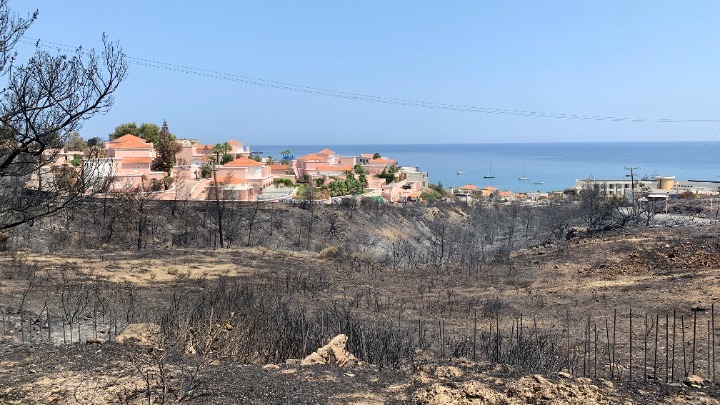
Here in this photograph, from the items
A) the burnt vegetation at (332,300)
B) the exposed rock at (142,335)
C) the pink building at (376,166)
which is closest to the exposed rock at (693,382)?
the burnt vegetation at (332,300)

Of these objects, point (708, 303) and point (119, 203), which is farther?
point (119, 203)

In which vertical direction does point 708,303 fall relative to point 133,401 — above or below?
below

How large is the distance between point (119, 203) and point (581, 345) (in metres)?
26.8

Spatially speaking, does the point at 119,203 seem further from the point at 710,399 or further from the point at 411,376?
the point at 710,399

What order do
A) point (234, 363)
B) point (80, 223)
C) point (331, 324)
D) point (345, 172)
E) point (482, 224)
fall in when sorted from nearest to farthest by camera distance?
point (234, 363) < point (331, 324) < point (80, 223) < point (482, 224) < point (345, 172)

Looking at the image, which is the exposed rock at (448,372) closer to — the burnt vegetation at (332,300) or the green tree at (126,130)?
the burnt vegetation at (332,300)

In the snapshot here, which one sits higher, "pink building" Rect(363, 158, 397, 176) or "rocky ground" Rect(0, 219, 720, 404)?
"pink building" Rect(363, 158, 397, 176)

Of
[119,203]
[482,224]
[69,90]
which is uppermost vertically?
[69,90]

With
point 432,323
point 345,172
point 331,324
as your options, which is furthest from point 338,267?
point 345,172

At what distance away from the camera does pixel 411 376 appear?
7379 millimetres

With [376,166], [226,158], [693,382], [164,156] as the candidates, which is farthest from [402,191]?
[693,382]

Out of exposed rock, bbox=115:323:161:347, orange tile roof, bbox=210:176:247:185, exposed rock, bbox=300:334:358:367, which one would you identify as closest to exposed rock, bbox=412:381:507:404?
exposed rock, bbox=300:334:358:367

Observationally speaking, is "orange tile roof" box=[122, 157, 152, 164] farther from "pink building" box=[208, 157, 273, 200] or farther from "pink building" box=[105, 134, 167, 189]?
"pink building" box=[208, 157, 273, 200]

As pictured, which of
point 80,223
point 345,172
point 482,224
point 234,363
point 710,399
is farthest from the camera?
point 345,172
